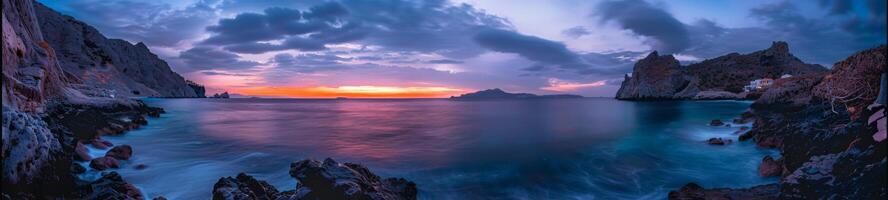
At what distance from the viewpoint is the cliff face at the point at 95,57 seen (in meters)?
101

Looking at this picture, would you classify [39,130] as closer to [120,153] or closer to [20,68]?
[120,153]

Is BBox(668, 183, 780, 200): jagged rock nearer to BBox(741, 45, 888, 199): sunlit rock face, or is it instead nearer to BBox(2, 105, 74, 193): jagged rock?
BBox(741, 45, 888, 199): sunlit rock face

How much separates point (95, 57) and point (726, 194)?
6181 inches

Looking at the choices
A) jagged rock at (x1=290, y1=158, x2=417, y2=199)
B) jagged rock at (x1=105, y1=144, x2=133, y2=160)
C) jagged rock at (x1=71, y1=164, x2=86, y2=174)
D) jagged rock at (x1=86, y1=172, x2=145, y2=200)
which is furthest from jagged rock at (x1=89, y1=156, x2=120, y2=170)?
jagged rock at (x1=290, y1=158, x2=417, y2=199)

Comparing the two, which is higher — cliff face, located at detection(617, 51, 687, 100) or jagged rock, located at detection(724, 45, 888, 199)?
cliff face, located at detection(617, 51, 687, 100)

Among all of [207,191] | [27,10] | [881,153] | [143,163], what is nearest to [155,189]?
[207,191]

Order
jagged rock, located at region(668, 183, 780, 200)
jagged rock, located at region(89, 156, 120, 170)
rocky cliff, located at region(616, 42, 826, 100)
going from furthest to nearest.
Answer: rocky cliff, located at region(616, 42, 826, 100), jagged rock, located at region(89, 156, 120, 170), jagged rock, located at region(668, 183, 780, 200)

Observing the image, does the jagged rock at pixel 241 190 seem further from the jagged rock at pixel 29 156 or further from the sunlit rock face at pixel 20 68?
the sunlit rock face at pixel 20 68

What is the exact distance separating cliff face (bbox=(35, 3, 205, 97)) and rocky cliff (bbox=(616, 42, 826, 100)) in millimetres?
162560

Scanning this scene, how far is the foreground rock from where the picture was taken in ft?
25.9

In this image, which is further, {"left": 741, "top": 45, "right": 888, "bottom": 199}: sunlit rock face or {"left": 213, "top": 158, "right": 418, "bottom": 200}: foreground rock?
{"left": 213, "top": 158, "right": 418, "bottom": 200}: foreground rock

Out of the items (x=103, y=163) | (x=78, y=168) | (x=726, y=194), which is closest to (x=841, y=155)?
(x=726, y=194)

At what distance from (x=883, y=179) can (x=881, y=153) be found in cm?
115

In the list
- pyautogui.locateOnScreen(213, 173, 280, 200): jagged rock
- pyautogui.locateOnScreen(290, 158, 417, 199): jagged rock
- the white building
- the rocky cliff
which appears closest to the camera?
pyautogui.locateOnScreen(290, 158, 417, 199): jagged rock
